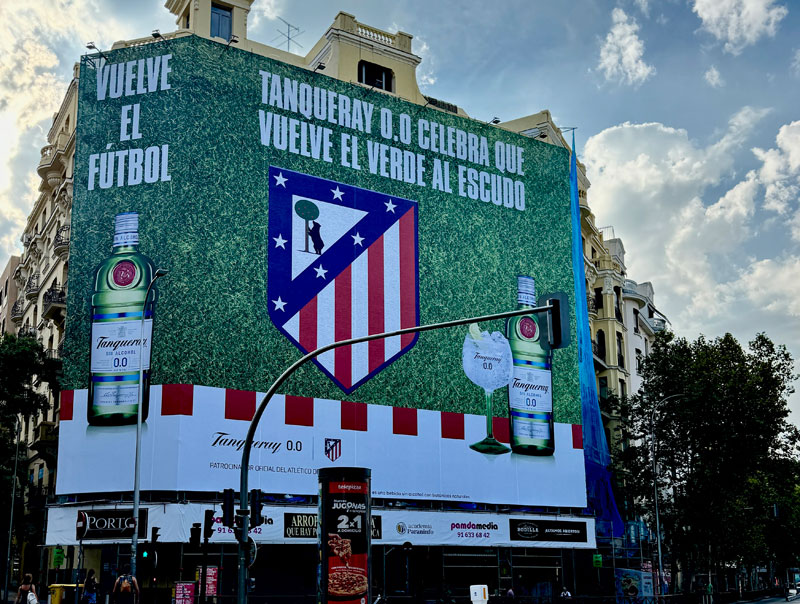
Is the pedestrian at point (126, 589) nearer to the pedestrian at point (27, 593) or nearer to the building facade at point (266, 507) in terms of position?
the building facade at point (266, 507)

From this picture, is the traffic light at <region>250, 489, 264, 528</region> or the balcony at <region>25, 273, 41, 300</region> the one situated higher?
the balcony at <region>25, 273, 41, 300</region>

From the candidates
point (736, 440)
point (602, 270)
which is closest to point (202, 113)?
point (736, 440)

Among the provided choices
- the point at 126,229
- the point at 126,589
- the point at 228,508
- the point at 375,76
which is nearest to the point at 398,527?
the point at 126,589

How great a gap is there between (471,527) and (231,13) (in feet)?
85.1

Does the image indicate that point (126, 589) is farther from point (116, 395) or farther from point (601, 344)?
point (601, 344)

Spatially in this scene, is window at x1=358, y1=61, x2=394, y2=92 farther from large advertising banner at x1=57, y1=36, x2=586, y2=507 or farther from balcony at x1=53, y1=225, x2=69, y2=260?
balcony at x1=53, y1=225, x2=69, y2=260

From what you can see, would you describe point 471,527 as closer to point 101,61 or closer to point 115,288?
point 115,288

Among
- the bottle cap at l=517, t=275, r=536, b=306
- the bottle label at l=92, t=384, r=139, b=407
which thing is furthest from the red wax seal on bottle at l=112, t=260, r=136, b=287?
the bottle cap at l=517, t=275, r=536, b=306

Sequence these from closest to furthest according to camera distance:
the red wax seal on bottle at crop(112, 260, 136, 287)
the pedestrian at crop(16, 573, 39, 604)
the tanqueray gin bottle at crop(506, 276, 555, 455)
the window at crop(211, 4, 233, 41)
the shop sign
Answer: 1. the pedestrian at crop(16, 573, 39, 604)
2. the shop sign
3. the red wax seal on bottle at crop(112, 260, 136, 287)
4. the tanqueray gin bottle at crop(506, 276, 555, 455)
5. the window at crop(211, 4, 233, 41)

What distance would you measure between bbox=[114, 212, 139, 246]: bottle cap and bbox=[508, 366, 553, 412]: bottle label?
18004 millimetres

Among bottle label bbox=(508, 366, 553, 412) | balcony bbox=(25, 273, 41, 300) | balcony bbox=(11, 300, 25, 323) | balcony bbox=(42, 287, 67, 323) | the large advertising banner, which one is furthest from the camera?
balcony bbox=(11, 300, 25, 323)

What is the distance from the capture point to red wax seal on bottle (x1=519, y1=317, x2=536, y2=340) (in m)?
45.0

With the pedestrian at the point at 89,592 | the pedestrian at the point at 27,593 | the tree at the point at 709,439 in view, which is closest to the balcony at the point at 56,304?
the pedestrian at the point at 89,592

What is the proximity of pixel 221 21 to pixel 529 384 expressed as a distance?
22232mm
